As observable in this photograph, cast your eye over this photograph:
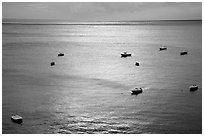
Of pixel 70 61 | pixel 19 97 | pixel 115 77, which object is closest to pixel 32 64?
pixel 70 61

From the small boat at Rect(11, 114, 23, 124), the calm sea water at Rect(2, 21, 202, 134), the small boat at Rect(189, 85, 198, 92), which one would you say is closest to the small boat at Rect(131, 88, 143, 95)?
the calm sea water at Rect(2, 21, 202, 134)

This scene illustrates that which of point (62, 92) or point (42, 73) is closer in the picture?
point (62, 92)

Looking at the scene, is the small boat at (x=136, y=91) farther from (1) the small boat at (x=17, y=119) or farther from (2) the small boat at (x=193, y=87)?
(1) the small boat at (x=17, y=119)

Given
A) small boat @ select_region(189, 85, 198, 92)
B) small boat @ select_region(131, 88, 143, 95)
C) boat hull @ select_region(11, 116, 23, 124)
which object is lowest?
boat hull @ select_region(11, 116, 23, 124)

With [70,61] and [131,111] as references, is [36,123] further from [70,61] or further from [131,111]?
[70,61]

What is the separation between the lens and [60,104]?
4416 cm

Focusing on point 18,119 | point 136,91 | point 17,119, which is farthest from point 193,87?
point 17,119

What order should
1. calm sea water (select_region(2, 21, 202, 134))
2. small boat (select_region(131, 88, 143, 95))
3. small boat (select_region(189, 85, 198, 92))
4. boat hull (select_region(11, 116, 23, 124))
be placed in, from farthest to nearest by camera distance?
small boat (select_region(189, 85, 198, 92)), small boat (select_region(131, 88, 143, 95)), boat hull (select_region(11, 116, 23, 124)), calm sea water (select_region(2, 21, 202, 134))

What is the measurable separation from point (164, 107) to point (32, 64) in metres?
42.3

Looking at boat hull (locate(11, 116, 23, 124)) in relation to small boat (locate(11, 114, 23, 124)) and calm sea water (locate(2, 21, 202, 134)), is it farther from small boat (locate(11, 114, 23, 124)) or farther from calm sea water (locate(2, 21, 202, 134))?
calm sea water (locate(2, 21, 202, 134))

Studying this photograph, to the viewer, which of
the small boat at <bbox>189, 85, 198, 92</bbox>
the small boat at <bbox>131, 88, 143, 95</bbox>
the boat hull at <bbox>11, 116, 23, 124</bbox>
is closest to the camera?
the boat hull at <bbox>11, 116, 23, 124</bbox>

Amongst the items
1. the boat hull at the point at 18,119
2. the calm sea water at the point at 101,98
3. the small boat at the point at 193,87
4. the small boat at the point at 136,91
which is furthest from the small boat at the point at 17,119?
the small boat at the point at 193,87

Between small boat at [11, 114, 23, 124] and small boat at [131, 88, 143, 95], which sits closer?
small boat at [11, 114, 23, 124]

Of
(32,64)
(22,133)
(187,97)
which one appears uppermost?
(32,64)
